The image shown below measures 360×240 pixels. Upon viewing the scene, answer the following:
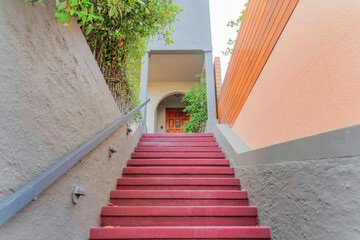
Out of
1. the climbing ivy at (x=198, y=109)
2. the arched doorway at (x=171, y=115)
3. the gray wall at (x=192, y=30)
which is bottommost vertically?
the climbing ivy at (x=198, y=109)

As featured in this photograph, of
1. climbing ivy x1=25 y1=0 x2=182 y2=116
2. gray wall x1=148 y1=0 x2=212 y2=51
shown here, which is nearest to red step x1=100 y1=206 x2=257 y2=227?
climbing ivy x1=25 y1=0 x2=182 y2=116

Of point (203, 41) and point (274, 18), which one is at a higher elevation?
point (203, 41)

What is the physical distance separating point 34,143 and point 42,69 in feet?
1.26

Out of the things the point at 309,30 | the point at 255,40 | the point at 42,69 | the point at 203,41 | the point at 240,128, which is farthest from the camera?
the point at 203,41

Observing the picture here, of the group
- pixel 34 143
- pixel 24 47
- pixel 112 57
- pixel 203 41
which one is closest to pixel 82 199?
pixel 34 143

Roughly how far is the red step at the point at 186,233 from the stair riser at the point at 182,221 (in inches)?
9.0

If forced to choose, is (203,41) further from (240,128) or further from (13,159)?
(13,159)

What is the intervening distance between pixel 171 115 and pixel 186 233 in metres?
7.85

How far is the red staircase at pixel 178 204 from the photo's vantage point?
5.49ft

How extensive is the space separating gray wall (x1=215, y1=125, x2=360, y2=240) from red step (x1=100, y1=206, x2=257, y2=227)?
0.17m

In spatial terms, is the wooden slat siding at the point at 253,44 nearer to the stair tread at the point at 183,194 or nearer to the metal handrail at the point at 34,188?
the stair tread at the point at 183,194

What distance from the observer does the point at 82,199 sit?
5.09 ft

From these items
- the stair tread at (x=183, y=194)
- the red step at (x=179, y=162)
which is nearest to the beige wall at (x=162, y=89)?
the red step at (x=179, y=162)

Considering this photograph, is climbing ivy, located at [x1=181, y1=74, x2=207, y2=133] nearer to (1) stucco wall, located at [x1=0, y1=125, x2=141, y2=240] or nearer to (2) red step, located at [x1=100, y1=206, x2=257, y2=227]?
(1) stucco wall, located at [x1=0, y1=125, x2=141, y2=240]
